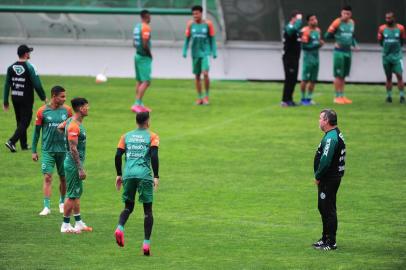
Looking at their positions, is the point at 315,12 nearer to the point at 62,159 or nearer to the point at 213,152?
the point at 213,152

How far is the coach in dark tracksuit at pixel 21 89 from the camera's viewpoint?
21.0m

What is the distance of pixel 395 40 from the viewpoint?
28016mm

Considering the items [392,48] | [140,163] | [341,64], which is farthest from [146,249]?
[392,48]

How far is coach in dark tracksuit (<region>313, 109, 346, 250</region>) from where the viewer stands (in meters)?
13.6

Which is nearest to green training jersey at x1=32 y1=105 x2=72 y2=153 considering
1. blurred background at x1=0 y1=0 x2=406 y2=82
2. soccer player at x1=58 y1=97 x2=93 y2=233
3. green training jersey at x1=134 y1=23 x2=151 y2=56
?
soccer player at x1=58 y1=97 x2=93 y2=233

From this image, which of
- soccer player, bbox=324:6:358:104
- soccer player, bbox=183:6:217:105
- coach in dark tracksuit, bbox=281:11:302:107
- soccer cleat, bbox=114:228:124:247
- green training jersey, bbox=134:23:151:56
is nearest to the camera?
soccer cleat, bbox=114:228:124:247

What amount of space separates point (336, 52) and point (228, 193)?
11279 millimetres

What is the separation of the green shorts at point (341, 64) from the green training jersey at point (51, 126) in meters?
13.5

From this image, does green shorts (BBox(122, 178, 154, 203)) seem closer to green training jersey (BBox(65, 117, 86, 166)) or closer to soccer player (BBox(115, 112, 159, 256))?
soccer player (BBox(115, 112, 159, 256))

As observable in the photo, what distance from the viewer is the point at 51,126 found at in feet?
51.7

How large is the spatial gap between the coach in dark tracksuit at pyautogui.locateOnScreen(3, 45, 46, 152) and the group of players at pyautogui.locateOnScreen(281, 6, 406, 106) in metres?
8.59

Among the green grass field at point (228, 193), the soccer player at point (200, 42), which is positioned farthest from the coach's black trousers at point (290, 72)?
the soccer player at point (200, 42)

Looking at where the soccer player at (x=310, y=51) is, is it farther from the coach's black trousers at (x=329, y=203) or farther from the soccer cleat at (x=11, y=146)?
the coach's black trousers at (x=329, y=203)

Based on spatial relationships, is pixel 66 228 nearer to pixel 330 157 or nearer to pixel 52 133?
pixel 52 133
